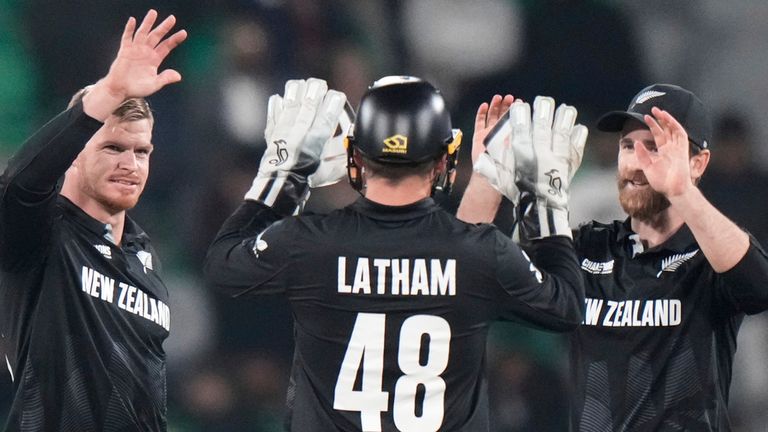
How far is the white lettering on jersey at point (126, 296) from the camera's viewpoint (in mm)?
2824

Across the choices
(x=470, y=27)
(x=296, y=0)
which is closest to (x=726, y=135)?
(x=470, y=27)

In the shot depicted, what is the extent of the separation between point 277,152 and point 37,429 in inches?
38.4

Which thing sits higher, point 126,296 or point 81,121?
→ point 81,121

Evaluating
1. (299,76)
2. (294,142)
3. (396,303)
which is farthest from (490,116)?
(299,76)

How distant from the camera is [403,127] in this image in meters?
2.24

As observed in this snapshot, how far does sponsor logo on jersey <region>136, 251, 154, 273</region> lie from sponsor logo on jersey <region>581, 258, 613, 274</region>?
123 centimetres

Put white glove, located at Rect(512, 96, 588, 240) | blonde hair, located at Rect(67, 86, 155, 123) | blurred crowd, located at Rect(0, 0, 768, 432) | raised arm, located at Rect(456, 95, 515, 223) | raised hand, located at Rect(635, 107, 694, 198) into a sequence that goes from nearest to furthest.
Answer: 1. white glove, located at Rect(512, 96, 588, 240)
2. raised hand, located at Rect(635, 107, 694, 198)
3. raised arm, located at Rect(456, 95, 515, 223)
4. blonde hair, located at Rect(67, 86, 155, 123)
5. blurred crowd, located at Rect(0, 0, 768, 432)

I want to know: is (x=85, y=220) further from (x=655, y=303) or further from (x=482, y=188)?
(x=655, y=303)

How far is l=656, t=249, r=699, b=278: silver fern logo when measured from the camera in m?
2.86

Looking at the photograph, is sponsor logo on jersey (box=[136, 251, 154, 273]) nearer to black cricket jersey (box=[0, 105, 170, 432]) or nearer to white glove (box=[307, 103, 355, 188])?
black cricket jersey (box=[0, 105, 170, 432])

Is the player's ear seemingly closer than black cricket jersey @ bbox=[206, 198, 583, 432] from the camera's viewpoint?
No

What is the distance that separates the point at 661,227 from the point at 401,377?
41.0 inches

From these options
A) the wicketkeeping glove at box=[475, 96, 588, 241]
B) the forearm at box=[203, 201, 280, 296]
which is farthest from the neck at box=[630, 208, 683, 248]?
the forearm at box=[203, 201, 280, 296]

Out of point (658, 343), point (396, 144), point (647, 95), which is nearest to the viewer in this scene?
point (396, 144)
